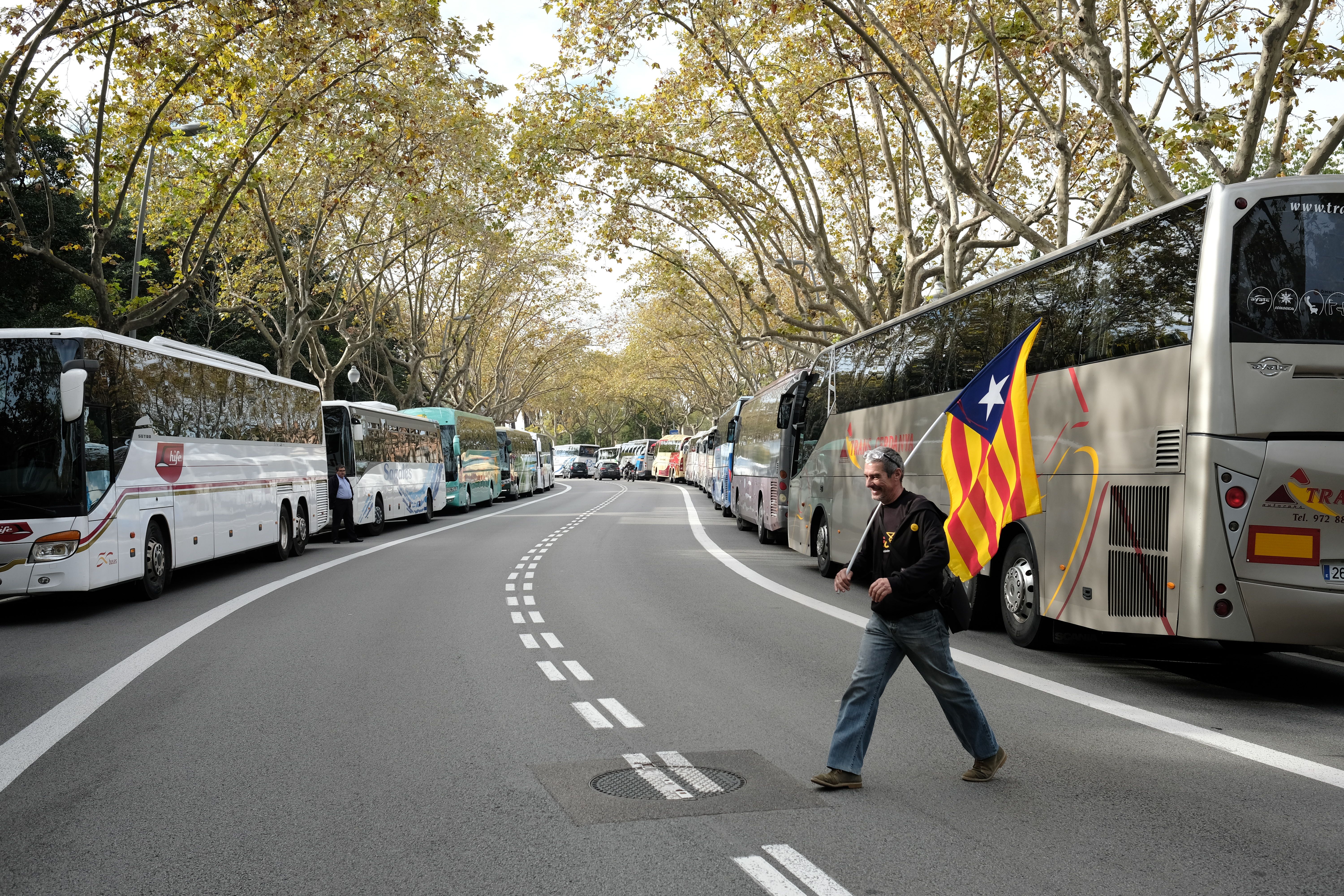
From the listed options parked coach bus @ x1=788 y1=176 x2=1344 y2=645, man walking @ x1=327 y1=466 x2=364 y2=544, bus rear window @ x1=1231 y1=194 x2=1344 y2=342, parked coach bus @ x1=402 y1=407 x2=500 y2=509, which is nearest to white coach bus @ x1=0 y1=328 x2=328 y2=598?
man walking @ x1=327 y1=466 x2=364 y2=544

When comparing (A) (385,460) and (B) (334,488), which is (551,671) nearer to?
(B) (334,488)

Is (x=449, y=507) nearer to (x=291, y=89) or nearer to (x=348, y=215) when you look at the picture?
(x=348, y=215)

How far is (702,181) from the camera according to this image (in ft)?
94.3

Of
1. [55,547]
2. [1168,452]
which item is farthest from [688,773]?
[55,547]

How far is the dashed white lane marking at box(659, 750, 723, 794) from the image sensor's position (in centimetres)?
549

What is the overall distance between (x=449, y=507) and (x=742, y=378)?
27264mm

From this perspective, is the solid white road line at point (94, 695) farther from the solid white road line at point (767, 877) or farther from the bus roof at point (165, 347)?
the solid white road line at point (767, 877)

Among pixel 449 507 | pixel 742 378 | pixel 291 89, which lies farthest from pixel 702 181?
pixel 742 378

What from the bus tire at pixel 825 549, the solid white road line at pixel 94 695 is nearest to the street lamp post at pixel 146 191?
the solid white road line at pixel 94 695

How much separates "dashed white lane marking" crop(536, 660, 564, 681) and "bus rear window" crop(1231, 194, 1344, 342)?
511 centimetres

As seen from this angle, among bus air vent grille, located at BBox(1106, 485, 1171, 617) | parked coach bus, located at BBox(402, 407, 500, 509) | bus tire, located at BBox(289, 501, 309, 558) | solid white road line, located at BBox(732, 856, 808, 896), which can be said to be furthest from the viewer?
parked coach bus, located at BBox(402, 407, 500, 509)

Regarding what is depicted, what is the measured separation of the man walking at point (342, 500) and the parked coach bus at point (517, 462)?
21.3m

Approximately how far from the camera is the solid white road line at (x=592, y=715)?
6891 mm

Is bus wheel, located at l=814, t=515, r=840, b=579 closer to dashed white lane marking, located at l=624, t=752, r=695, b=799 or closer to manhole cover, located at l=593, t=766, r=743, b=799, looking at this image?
dashed white lane marking, located at l=624, t=752, r=695, b=799
